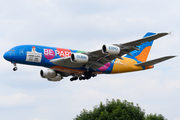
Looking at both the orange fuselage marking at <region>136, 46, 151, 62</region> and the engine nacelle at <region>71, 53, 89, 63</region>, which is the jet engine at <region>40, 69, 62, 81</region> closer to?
the engine nacelle at <region>71, 53, 89, 63</region>

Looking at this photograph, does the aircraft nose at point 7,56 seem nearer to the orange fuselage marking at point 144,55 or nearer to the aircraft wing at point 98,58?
the aircraft wing at point 98,58

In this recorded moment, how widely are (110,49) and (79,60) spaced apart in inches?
166

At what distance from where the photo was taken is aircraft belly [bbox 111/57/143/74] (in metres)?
48.7

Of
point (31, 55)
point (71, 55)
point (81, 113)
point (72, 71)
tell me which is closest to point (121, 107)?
point (81, 113)

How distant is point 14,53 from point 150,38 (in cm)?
1666

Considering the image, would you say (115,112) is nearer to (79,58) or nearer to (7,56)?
(79,58)

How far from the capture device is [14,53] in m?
42.3

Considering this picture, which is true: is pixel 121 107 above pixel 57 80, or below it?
below

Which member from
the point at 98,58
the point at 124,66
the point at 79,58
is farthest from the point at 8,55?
the point at 124,66

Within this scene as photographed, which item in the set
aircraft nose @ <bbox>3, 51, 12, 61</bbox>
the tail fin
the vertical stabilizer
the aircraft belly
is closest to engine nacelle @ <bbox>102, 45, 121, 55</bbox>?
the aircraft belly

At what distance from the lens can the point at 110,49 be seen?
4119cm

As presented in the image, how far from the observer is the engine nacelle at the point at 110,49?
135ft

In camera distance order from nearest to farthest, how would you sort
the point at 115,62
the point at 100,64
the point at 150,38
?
the point at 150,38
the point at 100,64
the point at 115,62

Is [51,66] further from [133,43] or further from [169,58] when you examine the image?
[169,58]
